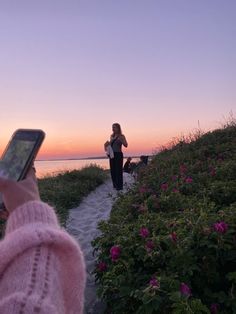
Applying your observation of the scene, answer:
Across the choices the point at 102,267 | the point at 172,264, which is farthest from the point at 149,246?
the point at 102,267

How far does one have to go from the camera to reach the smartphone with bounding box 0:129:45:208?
1187 mm

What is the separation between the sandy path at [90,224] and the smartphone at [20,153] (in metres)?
3.27

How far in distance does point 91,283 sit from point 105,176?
37.7 feet

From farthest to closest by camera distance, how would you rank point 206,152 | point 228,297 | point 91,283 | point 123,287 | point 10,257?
point 206,152 < point 91,283 < point 123,287 < point 228,297 < point 10,257

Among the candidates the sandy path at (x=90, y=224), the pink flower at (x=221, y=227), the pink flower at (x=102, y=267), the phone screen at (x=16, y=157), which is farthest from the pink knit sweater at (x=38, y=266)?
the sandy path at (x=90, y=224)

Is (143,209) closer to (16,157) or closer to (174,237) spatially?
(174,237)

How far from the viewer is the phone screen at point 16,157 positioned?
1.18m

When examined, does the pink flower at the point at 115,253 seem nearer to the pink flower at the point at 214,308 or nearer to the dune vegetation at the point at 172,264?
the dune vegetation at the point at 172,264

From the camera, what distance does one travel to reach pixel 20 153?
1280mm

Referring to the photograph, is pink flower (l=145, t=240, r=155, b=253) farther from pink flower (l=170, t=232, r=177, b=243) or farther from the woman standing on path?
the woman standing on path

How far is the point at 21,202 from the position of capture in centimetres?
113

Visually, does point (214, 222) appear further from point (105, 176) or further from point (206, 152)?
point (105, 176)

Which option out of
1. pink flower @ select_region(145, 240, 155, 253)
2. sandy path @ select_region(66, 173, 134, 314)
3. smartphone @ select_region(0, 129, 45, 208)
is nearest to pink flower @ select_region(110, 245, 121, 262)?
pink flower @ select_region(145, 240, 155, 253)

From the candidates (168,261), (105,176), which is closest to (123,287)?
(168,261)
